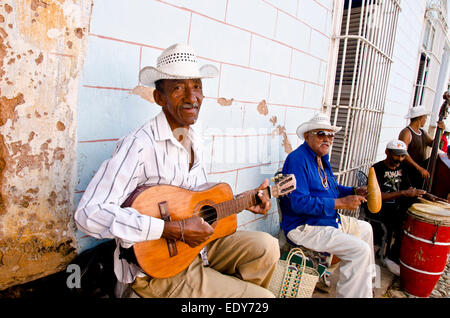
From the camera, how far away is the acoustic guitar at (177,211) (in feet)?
4.61

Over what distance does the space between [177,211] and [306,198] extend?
1.28 meters

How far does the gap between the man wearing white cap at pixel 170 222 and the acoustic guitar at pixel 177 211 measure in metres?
0.05

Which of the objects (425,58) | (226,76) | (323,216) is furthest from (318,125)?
(425,58)

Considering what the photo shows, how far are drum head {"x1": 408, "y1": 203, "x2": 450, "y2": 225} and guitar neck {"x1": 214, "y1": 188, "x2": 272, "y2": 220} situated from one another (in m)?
1.72

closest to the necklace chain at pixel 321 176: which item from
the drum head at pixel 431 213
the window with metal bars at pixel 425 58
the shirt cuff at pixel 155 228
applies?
the drum head at pixel 431 213

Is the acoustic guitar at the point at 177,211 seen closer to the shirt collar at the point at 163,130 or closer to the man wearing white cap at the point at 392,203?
the shirt collar at the point at 163,130

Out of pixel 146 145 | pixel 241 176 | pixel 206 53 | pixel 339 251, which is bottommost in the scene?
pixel 339 251

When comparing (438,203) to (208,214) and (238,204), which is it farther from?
(208,214)

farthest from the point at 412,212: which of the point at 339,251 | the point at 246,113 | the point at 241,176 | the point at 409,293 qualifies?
the point at 246,113

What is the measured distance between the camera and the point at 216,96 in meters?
2.39

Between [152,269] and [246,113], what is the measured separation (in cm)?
173

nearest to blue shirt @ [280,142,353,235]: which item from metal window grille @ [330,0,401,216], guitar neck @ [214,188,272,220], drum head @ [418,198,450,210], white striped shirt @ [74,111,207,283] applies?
guitar neck @ [214,188,272,220]

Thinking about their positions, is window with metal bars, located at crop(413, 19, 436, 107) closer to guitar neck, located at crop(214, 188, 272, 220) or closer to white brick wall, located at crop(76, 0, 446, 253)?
white brick wall, located at crop(76, 0, 446, 253)

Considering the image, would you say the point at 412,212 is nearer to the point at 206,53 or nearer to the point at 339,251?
the point at 339,251
